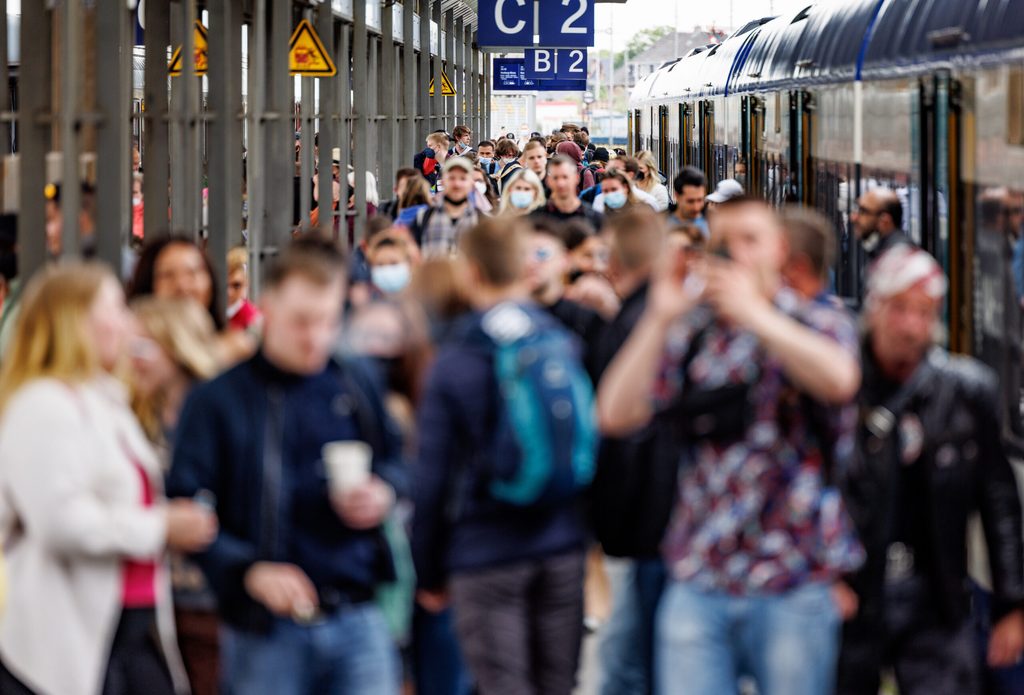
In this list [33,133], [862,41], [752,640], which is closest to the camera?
[752,640]

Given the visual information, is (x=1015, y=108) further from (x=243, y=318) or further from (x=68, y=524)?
(x=68, y=524)

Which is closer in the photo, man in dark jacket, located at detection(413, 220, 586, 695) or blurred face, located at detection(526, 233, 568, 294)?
man in dark jacket, located at detection(413, 220, 586, 695)

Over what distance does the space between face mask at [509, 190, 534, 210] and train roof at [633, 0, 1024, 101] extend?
2083 mm

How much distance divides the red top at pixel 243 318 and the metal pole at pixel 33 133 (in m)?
1.08

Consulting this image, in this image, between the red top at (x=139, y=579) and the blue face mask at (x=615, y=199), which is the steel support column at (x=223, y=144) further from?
the red top at (x=139, y=579)

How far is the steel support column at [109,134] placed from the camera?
8.57m

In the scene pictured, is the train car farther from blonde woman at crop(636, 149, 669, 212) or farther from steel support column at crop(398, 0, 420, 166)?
steel support column at crop(398, 0, 420, 166)

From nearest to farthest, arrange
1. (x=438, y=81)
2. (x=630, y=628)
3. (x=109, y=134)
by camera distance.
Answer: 1. (x=630, y=628)
2. (x=109, y=134)
3. (x=438, y=81)

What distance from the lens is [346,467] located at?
430cm

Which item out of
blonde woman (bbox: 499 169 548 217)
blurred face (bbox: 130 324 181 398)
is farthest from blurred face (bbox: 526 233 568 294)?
blonde woman (bbox: 499 169 548 217)

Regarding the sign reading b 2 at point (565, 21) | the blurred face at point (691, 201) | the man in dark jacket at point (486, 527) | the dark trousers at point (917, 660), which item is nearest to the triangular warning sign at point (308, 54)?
the blurred face at point (691, 201)

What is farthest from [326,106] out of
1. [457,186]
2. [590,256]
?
[590,256]

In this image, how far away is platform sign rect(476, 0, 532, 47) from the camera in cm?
2789

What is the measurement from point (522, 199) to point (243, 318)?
13.6ft
